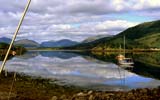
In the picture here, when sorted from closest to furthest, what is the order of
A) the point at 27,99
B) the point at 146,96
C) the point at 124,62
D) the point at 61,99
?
the point at 146,96, the point at 61,99, the point at 27,99, the point at 124,62

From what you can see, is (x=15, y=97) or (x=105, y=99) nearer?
(x=105, y=99)

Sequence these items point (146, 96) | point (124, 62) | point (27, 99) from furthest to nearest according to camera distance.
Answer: point (124, 62)
point (27, 99)
point (146, 96)

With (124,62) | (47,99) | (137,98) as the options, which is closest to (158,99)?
(137,98)

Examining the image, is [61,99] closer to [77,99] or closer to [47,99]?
[77,99]

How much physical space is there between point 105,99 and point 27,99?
10.00m

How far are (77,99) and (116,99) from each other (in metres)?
3.09

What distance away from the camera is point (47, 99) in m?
34.0

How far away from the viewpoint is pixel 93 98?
25719mm

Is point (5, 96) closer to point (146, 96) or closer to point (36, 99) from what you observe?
point (36, 99)

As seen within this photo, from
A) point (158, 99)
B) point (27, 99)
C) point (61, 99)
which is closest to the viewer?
point (158, 99)

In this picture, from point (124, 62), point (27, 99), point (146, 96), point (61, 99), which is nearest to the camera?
point (146, 96)

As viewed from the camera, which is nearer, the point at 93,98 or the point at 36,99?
the point at 93,98

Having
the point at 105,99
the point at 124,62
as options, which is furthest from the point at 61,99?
the point at 124,62

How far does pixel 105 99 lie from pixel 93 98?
3.09ft
